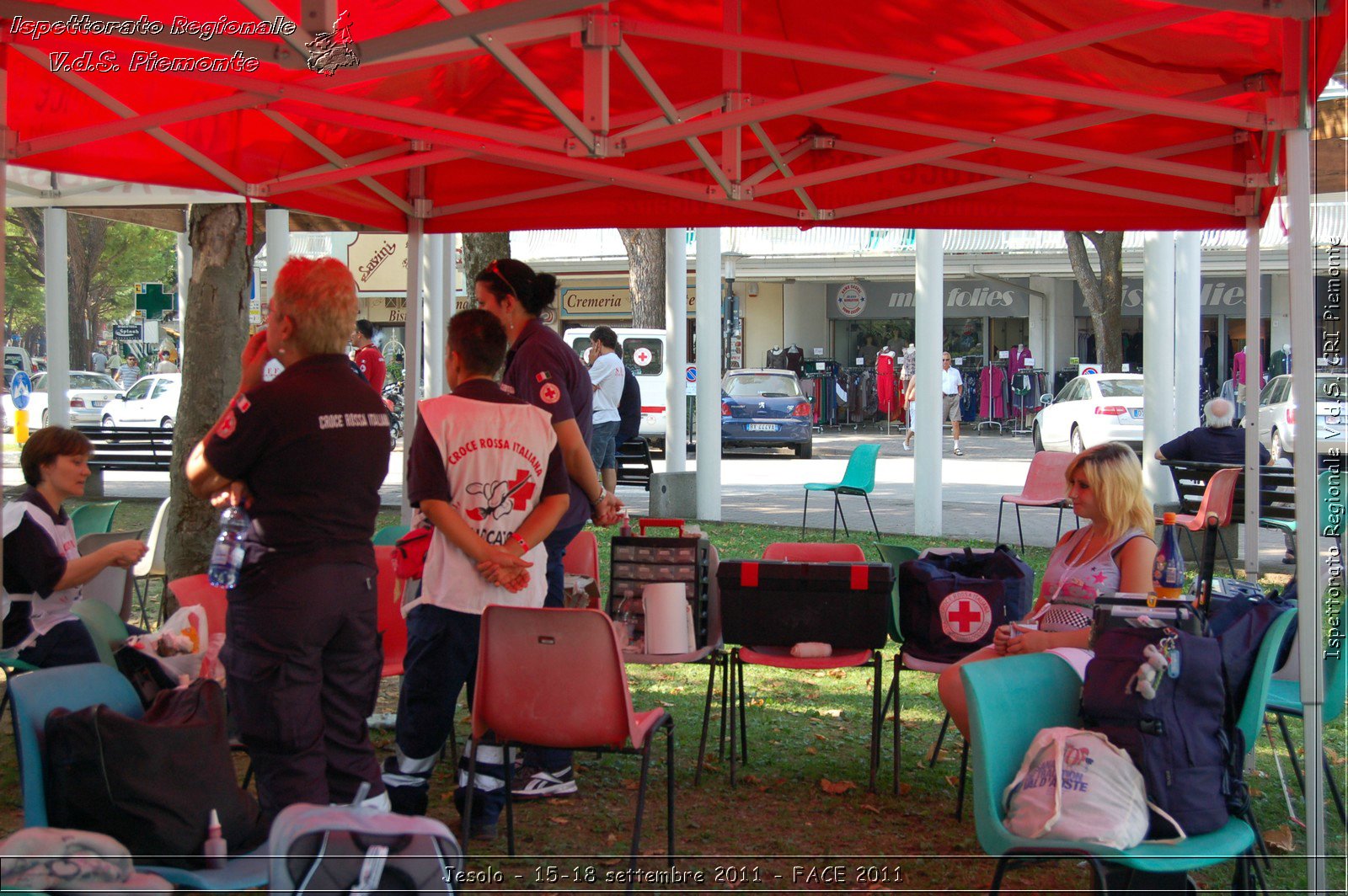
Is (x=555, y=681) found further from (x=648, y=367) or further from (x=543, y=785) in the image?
(x=648, y=367)

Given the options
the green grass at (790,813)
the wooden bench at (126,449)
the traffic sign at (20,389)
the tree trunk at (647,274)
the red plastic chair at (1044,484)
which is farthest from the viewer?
the traffic sign at (20,389)

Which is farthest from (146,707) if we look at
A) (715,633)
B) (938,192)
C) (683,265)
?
(683,265)

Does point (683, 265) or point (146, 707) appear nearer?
point (146, 707)

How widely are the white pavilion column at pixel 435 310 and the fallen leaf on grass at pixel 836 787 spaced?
7054 millimetres

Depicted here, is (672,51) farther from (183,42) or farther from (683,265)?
(683,265)

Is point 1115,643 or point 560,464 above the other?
point 560,464

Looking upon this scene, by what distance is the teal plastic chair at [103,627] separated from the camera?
148 inches

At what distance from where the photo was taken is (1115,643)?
126 inches

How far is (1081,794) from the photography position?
3.01 meters

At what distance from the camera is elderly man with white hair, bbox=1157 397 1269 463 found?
30.8 ft

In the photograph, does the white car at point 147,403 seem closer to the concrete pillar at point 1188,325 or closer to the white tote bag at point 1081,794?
the concrete pillar at point 1188,325

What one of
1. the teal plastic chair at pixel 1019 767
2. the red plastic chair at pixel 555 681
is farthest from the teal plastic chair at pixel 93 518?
the teal plastic chair at pixel 1019 767

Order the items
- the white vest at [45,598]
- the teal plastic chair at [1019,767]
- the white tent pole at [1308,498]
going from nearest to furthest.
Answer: the teal plastic chair at [1019,767] < the white tent pole at [1308,498] < the white vest at [45,598]

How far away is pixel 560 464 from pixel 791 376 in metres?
17.9
